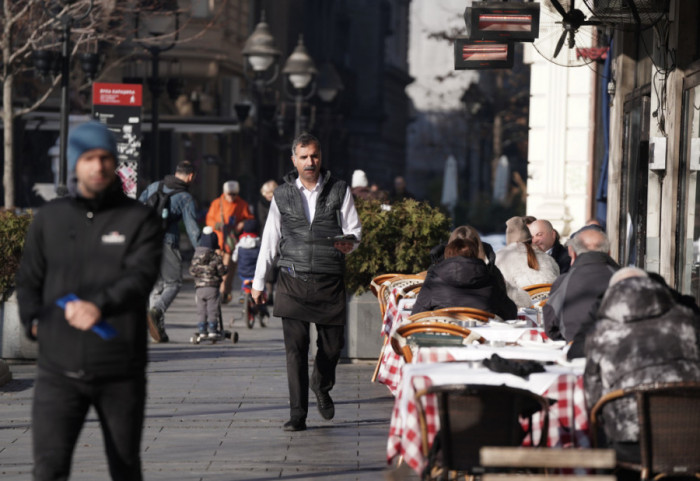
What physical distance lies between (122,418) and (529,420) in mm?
1919

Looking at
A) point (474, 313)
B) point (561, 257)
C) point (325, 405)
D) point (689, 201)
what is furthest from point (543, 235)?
point (325, 405)

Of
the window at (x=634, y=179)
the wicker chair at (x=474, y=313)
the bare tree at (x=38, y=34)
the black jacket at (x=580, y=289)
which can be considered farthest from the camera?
the bare tree at (x=38, y=34)

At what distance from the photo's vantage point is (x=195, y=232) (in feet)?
46.9

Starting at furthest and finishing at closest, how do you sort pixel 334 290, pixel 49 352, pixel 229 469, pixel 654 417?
1. pixel 334 290
2. pixel 229 469
3. pixel 654 417
4. pixel 49 352

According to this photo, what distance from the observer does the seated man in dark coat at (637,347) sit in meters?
5.99

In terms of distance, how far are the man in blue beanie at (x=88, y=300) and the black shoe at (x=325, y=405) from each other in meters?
4.08

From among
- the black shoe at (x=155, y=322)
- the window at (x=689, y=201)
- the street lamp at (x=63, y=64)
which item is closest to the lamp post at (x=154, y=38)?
the street lamp at (x=63, y=64)

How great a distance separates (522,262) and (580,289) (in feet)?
12.0

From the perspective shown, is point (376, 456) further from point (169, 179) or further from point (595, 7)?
point (169, 179)

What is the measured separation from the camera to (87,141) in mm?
5277

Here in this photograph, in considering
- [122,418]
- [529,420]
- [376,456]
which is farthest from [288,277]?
[122,418]

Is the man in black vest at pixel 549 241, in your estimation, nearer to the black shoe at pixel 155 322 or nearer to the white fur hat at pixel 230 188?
the black shoe at pixel 155 322

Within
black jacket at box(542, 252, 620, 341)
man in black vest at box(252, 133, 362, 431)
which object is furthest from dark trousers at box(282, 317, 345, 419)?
black jacket at box(542, 252, 620, 341)

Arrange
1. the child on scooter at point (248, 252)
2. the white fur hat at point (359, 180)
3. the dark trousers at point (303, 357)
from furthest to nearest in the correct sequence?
the white fur hat at point (359, 180)
the child on scooter at point (248, 252)
the dark trousers at point (303, 357)
